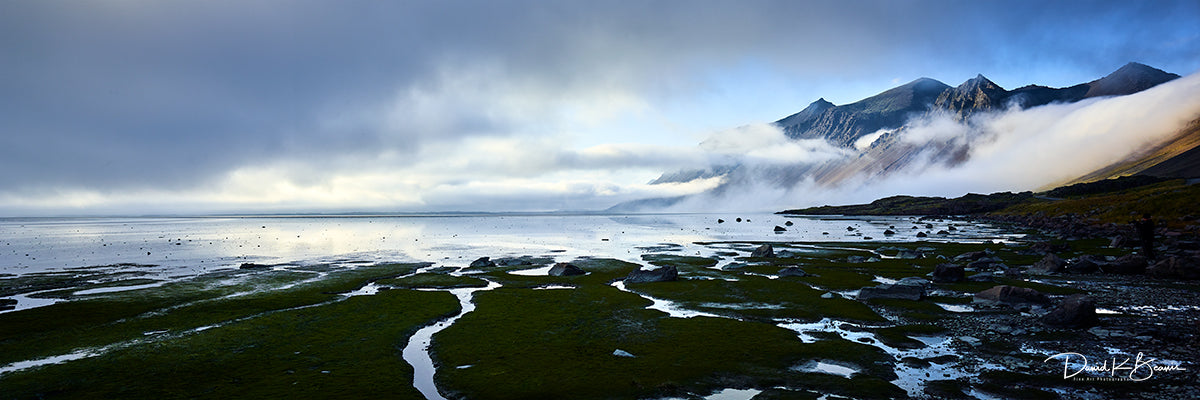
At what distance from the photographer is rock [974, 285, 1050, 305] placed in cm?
3534

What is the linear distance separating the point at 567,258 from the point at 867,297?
5105 centimetres

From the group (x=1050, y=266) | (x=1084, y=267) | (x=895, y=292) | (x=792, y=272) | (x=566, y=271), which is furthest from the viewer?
(x=566, y=271)

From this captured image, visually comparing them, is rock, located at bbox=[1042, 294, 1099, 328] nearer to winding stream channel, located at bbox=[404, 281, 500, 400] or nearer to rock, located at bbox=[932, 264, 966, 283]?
rock, located at bbox=[932, 264, 966, 283]

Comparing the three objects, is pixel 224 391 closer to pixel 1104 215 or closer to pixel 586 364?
pixel 586 364

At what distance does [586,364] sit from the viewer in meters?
25.4

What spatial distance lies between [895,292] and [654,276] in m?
22.3

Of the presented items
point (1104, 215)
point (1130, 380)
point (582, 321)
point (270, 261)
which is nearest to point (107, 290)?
point (270, 261)

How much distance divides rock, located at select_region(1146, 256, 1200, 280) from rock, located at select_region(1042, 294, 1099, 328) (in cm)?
2427

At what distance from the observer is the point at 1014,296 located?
118 ft

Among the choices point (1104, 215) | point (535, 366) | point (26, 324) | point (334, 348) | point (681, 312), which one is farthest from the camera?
point (1104, 215)

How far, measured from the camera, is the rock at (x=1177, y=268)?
43094mm

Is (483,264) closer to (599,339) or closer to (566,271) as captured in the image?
(566,271)

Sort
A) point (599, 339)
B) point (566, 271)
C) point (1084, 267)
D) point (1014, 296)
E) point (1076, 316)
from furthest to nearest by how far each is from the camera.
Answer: point (566, 271) → point (1084, 267) → point (1014, 296) → point (599, 339) → point (1076, 316)

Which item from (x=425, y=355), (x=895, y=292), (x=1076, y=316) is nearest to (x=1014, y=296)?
(x=895, y=292)
